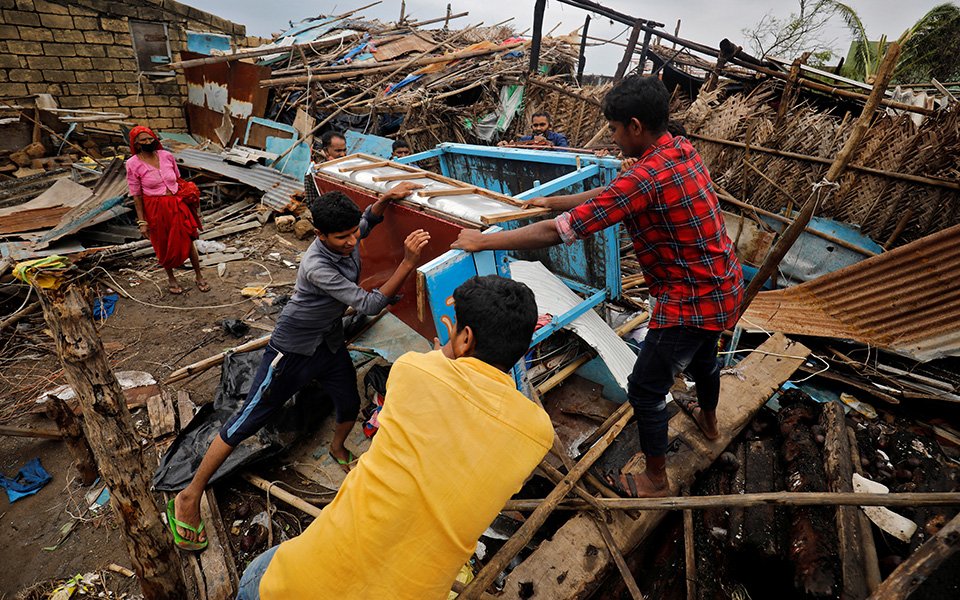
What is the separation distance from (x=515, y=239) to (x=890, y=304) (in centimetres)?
361

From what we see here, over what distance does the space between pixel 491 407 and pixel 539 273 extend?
2.41 m

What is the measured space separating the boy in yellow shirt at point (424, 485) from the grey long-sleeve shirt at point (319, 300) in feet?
3.95

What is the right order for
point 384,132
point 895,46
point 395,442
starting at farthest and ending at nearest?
point 384,132 < point 895,46 < point 395,442

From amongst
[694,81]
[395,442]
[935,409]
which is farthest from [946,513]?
[694,81]

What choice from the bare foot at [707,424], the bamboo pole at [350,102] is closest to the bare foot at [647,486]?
the bare foot at [707,424]

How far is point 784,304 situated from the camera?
4.28 meters

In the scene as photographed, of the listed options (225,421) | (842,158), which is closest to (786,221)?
(842,158)

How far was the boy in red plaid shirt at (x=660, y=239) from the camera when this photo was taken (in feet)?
6.23

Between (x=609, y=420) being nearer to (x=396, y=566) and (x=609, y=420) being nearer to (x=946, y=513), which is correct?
(x=946, y=513)

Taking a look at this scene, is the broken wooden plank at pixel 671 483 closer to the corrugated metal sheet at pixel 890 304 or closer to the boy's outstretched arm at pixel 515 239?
the corrugated metal sheet at pixel 890 304

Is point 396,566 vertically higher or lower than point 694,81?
lower

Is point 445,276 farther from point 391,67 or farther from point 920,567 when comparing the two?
point 391,67

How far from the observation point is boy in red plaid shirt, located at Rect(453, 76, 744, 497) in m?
1.90

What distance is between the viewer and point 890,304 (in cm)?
373
